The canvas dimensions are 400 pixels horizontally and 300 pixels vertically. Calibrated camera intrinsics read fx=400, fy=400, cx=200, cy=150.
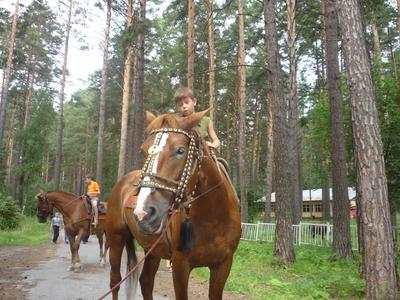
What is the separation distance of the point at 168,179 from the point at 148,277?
3.22 metres

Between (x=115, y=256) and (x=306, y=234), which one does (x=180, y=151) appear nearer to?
(x=115, y=256)

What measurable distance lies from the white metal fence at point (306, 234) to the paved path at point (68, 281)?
907 cm

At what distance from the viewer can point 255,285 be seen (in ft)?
28.5

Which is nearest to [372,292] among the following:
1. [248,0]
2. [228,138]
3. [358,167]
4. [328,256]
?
[358,167]

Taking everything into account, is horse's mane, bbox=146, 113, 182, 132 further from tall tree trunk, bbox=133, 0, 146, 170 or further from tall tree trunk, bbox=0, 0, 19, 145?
tall tree trunk, bbox=0, 0, 19, 145

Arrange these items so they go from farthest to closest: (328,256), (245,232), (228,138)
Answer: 1. (228,138)
2. (245,232)
3. (328,256)

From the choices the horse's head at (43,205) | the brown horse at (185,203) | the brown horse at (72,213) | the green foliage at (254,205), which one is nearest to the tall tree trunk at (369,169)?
the brown horse at (185,203)

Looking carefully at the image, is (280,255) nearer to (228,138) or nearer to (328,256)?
(328,256)

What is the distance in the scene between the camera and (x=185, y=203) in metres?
3.14

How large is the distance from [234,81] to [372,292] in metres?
29.9

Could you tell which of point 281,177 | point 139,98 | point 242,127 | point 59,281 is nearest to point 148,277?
point 59,281

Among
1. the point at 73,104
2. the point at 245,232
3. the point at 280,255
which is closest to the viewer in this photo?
the point at 280,255

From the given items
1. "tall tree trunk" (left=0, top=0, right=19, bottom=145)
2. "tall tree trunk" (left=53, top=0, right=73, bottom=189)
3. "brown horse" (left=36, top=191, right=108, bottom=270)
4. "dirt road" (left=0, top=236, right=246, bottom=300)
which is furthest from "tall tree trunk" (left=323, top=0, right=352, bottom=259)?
"tall tree trunk" (left=53, top=0, right=73, bottom=189)

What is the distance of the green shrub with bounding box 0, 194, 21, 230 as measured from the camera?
2247 centimetres
